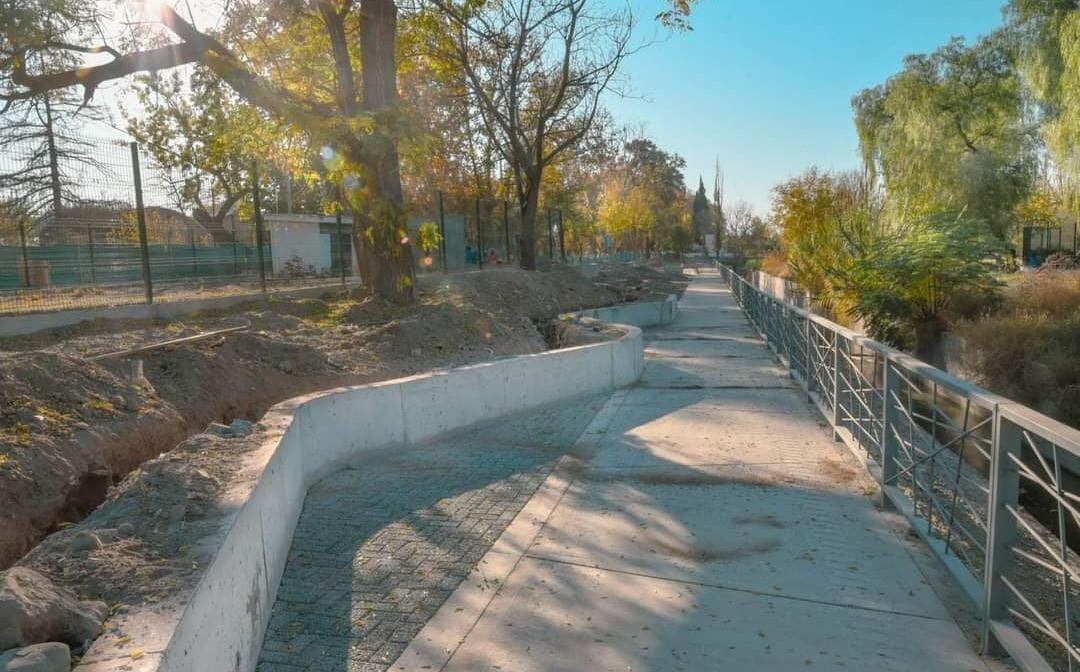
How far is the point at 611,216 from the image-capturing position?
55.3 meters

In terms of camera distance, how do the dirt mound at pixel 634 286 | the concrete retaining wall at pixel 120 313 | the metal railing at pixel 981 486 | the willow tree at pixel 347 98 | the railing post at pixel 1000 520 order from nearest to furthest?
1. the metal railing at pixel 981 486
2. the railing post at pixel 1000 520
3. the concrete retaining wall at pixel 120 313
4. the willow tree at pixel 347 98
5. the dirt mound at pixel 634 286

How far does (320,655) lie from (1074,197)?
24926mm

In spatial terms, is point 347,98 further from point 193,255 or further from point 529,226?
point 529,226

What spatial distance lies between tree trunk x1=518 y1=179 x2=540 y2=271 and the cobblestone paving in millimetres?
14343

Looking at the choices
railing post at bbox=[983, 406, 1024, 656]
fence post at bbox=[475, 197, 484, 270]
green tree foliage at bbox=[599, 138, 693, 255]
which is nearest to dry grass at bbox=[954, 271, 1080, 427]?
railing post at bbox=[983, 406, 1024, 656]

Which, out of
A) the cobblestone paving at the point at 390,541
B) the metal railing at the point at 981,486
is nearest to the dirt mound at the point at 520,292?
the cobblestone paving at the point at 390,541

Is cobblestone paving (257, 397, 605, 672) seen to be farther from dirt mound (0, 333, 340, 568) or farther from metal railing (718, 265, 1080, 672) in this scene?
metal railing (718, 265, 1080, 672)

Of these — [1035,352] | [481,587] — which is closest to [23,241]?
[481,587]

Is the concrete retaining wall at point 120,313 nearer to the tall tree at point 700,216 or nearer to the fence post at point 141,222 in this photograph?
the fence post at point 141,222

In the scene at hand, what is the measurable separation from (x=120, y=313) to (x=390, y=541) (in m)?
6.13

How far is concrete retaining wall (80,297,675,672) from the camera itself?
2.31m

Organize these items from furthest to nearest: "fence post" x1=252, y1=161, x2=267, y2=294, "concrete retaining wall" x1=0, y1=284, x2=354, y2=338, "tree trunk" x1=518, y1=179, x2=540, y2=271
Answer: "tree trunk" x1=518, y1=179, x2=540, y2=271 < "fence post" x1=252, y1=161, x2=267, y2=294 < "concrete retaining wall" x1=0, y1=284, x2=354, y2=338

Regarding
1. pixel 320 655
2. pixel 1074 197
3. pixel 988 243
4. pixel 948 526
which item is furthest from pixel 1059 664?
pixel 1074 197

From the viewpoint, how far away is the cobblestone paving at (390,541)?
3.15 meters
